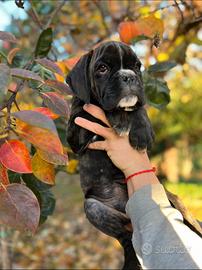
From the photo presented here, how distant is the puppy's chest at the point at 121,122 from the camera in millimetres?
1211

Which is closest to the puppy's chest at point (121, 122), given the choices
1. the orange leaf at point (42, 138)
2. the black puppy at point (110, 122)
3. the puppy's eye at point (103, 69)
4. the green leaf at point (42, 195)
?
the black puppy at point (110, 122)

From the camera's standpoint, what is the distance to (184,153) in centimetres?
816

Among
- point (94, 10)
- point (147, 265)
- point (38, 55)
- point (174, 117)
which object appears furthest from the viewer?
point (174, 117)

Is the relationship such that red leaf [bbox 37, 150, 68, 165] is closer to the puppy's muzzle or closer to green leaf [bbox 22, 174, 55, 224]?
the puppy's muzzle

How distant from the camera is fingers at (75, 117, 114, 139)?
1.24 m

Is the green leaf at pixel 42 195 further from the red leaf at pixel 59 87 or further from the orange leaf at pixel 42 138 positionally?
the orange leaf at pixel 42 138

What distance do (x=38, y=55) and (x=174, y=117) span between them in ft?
18.3

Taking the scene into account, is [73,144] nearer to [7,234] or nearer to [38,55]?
[38,55]

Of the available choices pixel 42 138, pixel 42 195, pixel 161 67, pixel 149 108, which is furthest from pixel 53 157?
pixel 149 108

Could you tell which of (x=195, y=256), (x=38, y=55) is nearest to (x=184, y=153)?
(x=38, y=55)

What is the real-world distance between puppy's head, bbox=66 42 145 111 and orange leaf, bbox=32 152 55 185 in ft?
0.64

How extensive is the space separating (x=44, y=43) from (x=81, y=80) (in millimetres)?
517

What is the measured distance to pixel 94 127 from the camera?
1238 mm

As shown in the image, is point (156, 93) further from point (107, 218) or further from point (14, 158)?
point (14, 158)
